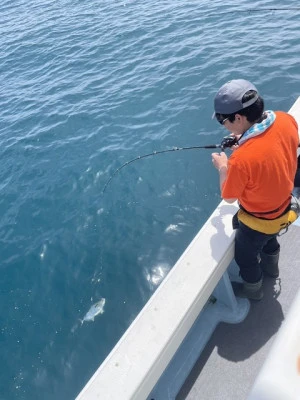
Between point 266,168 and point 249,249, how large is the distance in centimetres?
95

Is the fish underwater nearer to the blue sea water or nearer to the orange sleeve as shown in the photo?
the blue sea water

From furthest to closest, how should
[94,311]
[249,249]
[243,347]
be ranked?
[94,311], [243,347], [249,249]

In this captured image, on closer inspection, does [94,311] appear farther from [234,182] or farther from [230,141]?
[234,182]

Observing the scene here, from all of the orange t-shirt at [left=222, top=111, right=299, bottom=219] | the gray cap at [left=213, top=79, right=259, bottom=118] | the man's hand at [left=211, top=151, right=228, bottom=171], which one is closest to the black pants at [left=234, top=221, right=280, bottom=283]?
the orange t-shirt at [left=222, top=111, right=299, bottom=219]

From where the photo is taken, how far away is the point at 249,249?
355 cm

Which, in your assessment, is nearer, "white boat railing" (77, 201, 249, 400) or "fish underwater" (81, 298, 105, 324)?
"white boat railing" (77, 201, 249, 400)

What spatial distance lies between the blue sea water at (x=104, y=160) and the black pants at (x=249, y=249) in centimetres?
216

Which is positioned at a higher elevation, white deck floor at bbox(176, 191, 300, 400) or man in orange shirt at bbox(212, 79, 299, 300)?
man in orange shirt at bbox(212, 79, 299, 300)

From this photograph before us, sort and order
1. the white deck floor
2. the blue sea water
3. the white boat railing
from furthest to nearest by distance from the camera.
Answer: the blue sea water → the white deck floor → the white boat railing

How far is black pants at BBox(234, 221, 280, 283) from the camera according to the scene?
3.50 meters

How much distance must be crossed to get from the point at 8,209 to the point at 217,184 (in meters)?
4.14

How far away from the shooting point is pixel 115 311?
5414 mm

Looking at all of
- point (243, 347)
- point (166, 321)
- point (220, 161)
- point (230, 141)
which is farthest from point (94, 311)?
point (230, 141)

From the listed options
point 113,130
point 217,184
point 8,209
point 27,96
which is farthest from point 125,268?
point 27,96
